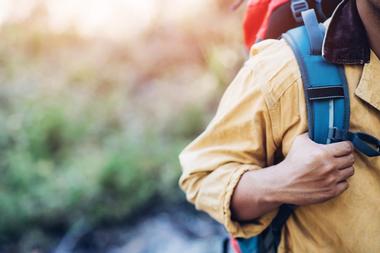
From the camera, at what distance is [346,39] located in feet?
3.96

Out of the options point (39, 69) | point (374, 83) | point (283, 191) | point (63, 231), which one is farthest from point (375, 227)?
point (39, 69)

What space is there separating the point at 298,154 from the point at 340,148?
0.30 ft

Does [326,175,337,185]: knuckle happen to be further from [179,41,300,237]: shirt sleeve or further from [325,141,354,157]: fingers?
[179,41,300,237]: shirt sleeve

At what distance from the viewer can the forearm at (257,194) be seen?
50.1 inches

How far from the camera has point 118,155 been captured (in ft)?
12.2

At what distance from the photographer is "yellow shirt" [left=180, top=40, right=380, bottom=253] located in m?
1.20

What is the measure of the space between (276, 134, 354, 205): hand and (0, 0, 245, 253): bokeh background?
2.16 m

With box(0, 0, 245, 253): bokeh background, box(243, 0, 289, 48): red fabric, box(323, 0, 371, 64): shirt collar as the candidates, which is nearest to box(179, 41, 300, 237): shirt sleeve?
box(323, 0, 371, 64): shirt collar

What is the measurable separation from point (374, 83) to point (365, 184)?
0.74 feet

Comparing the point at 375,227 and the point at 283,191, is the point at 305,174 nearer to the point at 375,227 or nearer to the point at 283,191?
the point at 283,191

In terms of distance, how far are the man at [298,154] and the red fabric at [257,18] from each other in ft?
0.72

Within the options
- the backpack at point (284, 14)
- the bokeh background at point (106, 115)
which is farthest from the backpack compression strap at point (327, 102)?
the bokeh background at point (106, 115)

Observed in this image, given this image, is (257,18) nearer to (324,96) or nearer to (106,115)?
(324,96)

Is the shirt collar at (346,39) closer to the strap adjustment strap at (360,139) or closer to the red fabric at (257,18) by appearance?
the strap adjustment strap at (360,139)
